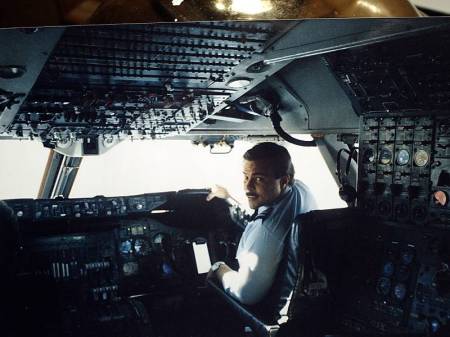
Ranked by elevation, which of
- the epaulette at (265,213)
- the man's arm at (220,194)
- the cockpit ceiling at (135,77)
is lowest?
the epaulette at (265,213)

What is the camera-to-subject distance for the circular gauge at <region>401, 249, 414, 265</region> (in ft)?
6.98

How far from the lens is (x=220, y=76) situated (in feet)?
5.16

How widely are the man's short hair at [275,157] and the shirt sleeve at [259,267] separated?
33 cm

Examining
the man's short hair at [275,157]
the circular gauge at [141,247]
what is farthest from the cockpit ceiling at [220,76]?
the circular gauge at [141,247]

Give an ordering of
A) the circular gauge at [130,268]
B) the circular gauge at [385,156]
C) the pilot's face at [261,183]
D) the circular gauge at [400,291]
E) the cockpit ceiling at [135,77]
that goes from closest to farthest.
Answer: the cockpit ceiling at [135,77] → the circular gauge at [400,291] → the circular gauge at [385,156] → the pilot's face at [261,183] → the circular gauge at [130,268]

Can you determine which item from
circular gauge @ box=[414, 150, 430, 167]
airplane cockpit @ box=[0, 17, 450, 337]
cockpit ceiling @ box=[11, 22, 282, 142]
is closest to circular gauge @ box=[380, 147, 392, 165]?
airplane cockpit @ box=[0, 17, 450, 337]

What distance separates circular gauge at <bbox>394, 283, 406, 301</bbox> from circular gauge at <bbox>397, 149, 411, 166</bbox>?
600 millimetres

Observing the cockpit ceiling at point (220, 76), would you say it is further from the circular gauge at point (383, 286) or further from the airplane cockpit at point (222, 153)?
the circular gauge at point (383, 286)

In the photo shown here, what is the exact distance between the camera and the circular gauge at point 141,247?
3.21m

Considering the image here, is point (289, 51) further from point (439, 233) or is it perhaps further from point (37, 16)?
point (439, 233)

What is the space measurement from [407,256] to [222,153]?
1.65 metres

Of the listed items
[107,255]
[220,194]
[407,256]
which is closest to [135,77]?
[407,256]

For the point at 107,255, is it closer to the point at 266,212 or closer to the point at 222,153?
the point at 222,153

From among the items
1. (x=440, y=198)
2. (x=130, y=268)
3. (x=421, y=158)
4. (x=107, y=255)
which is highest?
(x=421, y=158)
